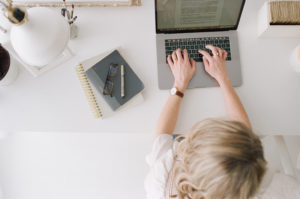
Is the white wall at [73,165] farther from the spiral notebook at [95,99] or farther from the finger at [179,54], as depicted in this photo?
the finger at [179,54]

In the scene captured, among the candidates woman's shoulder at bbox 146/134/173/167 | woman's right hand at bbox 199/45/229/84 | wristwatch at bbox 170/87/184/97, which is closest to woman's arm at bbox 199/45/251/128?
woman's right hand at bbox 199/45/229/84

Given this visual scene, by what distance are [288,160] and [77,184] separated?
3.39ft

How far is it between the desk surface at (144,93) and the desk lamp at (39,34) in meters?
0.33

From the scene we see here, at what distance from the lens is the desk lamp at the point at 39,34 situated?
56 cm

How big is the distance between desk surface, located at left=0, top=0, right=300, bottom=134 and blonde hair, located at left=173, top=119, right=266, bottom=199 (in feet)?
0.85

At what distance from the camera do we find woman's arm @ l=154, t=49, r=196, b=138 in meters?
0.86

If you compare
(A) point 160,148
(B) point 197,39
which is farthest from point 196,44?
(A) point 160,148

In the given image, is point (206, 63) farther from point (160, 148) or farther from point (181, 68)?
point (160, 148)

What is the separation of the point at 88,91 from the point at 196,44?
471mm

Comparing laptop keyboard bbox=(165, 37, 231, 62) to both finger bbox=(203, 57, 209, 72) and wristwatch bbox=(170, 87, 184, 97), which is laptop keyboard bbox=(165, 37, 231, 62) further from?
wristwatch bbox=(170, 87, 184, 97)

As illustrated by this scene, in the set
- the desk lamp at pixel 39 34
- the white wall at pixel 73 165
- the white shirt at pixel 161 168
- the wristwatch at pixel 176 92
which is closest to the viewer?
the desk lamp at pixel 39 34

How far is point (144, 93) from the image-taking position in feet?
3.01

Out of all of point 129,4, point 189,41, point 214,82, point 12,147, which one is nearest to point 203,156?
point 214,82

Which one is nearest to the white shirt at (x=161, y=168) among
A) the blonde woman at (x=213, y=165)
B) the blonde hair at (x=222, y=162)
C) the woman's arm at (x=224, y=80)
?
the blonde woman at (x=213, y=165)
